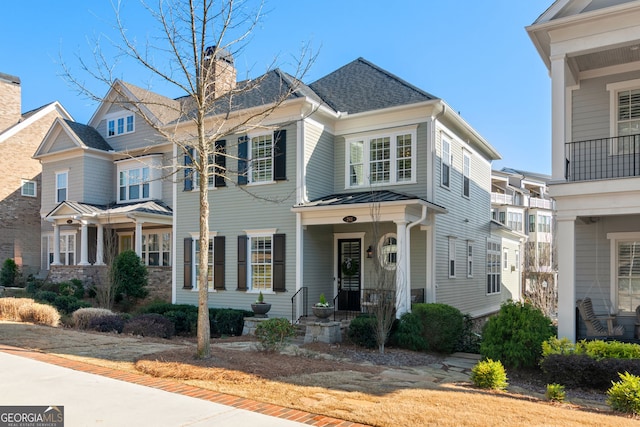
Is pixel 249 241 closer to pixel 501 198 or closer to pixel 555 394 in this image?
pixel 555 394

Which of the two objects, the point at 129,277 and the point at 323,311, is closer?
the point at 323,311

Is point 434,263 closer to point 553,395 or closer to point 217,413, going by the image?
point 553,395

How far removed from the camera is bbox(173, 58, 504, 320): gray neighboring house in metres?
15.0

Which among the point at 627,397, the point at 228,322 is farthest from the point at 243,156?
the point at 627,397

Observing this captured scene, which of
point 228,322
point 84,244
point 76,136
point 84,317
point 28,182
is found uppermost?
point 76,136

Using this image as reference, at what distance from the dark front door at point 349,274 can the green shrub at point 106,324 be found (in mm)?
6694

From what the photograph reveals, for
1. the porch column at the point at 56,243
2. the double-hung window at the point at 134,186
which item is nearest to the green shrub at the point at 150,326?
the double-hung window at the point at 134,186

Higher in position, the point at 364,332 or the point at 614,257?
the point at 614,257

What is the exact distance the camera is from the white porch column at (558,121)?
10.4 metres

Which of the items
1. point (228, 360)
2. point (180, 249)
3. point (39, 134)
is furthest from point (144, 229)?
point (228, 360)

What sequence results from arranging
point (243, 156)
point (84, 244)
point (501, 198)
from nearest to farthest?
point (243, 156), point (84, 244), point (501, 198)

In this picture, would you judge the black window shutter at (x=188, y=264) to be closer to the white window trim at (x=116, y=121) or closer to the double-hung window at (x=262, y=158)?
the double-hung window at (x=262, y=158)

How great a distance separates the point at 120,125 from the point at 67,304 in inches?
434

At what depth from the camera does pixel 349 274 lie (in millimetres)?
16469
